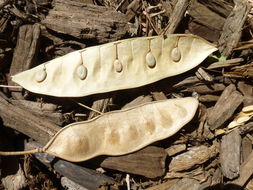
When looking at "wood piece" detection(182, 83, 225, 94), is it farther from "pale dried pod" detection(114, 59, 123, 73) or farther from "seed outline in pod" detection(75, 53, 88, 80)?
"seed outline in pod" detection(75, 53, 88, 80)

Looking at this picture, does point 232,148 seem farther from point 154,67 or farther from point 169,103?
point 154,67

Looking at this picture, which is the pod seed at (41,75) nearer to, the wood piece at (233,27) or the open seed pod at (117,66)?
the open seed pod at (117,66)

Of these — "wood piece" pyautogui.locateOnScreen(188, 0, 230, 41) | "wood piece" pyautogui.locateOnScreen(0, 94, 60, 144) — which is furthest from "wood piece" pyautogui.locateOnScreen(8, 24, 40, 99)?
"wood piece" pyautogui.locateOnScreen(188, 0, 230, 41)

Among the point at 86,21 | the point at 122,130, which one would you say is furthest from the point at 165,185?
the point at 86,21

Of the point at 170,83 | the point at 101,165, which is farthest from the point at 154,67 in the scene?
the point at 101,165

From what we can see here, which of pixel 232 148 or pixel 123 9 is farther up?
pixel 123 9

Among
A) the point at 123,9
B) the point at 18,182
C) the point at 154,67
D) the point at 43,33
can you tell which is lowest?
the point at 18,182
